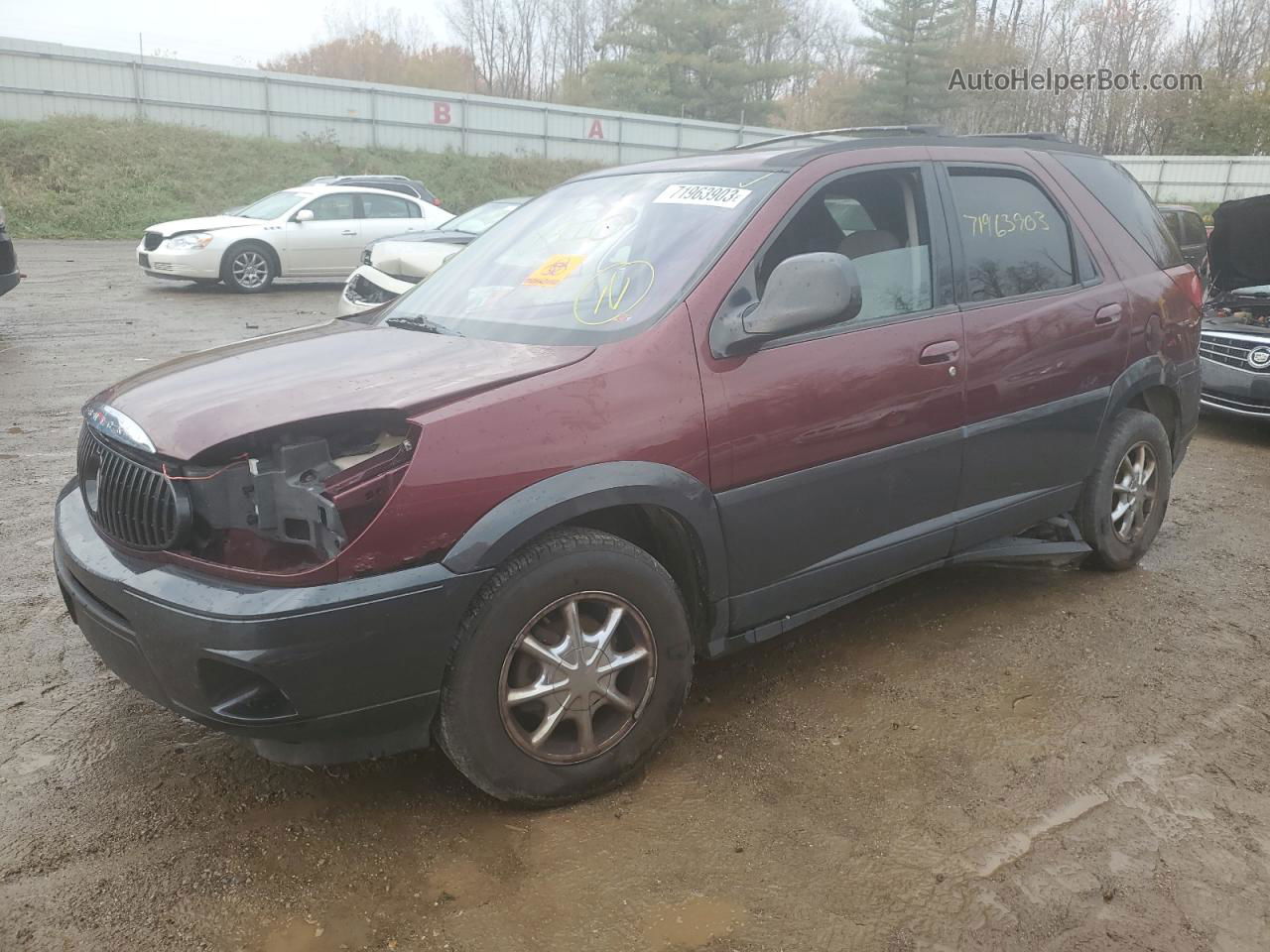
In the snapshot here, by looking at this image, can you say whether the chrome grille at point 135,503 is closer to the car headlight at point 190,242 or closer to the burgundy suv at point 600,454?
the burgundy suv at point 600,454

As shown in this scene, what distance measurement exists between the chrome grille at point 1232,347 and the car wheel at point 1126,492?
10.4 ft

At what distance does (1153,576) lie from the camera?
4.59 metres

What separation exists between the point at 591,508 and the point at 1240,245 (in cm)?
731

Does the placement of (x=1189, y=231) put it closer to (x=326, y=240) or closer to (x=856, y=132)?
(x=856, y=132)

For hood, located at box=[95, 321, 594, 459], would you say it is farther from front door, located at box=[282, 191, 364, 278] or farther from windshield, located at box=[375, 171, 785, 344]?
front door, located at box=[282, 191, 364, 278]

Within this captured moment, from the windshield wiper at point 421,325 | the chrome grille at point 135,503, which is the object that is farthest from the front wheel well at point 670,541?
the chrome grille at point 135,503

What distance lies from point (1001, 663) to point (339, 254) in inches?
519

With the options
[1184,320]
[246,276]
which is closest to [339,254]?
[246,276]

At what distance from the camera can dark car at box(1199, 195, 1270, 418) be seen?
7.28 m

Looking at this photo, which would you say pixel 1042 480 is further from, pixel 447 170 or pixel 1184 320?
pixel 447 170

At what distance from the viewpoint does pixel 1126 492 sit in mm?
4461

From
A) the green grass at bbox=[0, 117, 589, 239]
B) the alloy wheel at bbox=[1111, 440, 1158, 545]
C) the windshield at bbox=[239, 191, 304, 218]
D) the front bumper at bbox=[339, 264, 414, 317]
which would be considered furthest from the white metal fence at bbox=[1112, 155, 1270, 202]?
the alloy wheel at bbox=[1111, 440, 1158, 545]

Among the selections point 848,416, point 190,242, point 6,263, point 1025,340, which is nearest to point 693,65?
point 190,242

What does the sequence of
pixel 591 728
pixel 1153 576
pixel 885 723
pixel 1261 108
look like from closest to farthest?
pixel 591 728 → pixel 885 723 → pixel 1153 576 → pixel 1261 108
